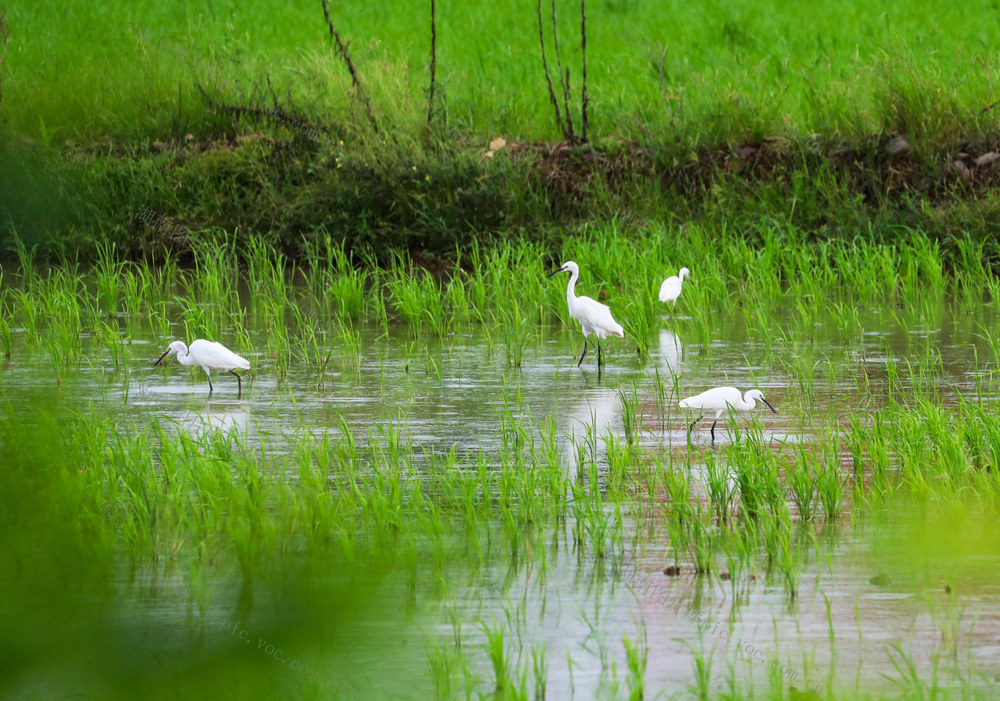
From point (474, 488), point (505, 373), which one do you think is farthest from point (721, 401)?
point (505, 373)

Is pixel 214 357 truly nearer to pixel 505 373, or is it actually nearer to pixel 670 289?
pixel 505 373

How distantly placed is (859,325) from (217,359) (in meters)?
5.31

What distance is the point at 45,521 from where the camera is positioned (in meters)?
1.41

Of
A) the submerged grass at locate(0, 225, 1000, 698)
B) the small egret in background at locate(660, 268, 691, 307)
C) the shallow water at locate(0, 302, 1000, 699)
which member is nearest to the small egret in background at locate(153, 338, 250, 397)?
the shallow water at locate(0, 302, 1000, 699)

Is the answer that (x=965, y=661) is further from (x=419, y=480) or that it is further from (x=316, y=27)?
(x=316, y=27)

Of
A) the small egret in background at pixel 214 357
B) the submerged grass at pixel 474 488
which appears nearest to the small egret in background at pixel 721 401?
the submerged grass at pixel 474 488

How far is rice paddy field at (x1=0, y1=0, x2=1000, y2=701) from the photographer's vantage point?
5.90 feet

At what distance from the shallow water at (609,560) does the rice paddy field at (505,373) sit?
0.08 ft

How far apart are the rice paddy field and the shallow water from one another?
25mm

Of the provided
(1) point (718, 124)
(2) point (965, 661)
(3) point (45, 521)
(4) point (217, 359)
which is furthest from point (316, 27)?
(3) point (45, 521)

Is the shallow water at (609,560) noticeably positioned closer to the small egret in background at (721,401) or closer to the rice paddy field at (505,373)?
the rice paddy field at (505,373)

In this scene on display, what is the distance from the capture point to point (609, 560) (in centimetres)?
534

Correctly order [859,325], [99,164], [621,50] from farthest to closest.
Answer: [621,50], [99,164], [859,325]

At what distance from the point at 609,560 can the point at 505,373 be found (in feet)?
15.2
